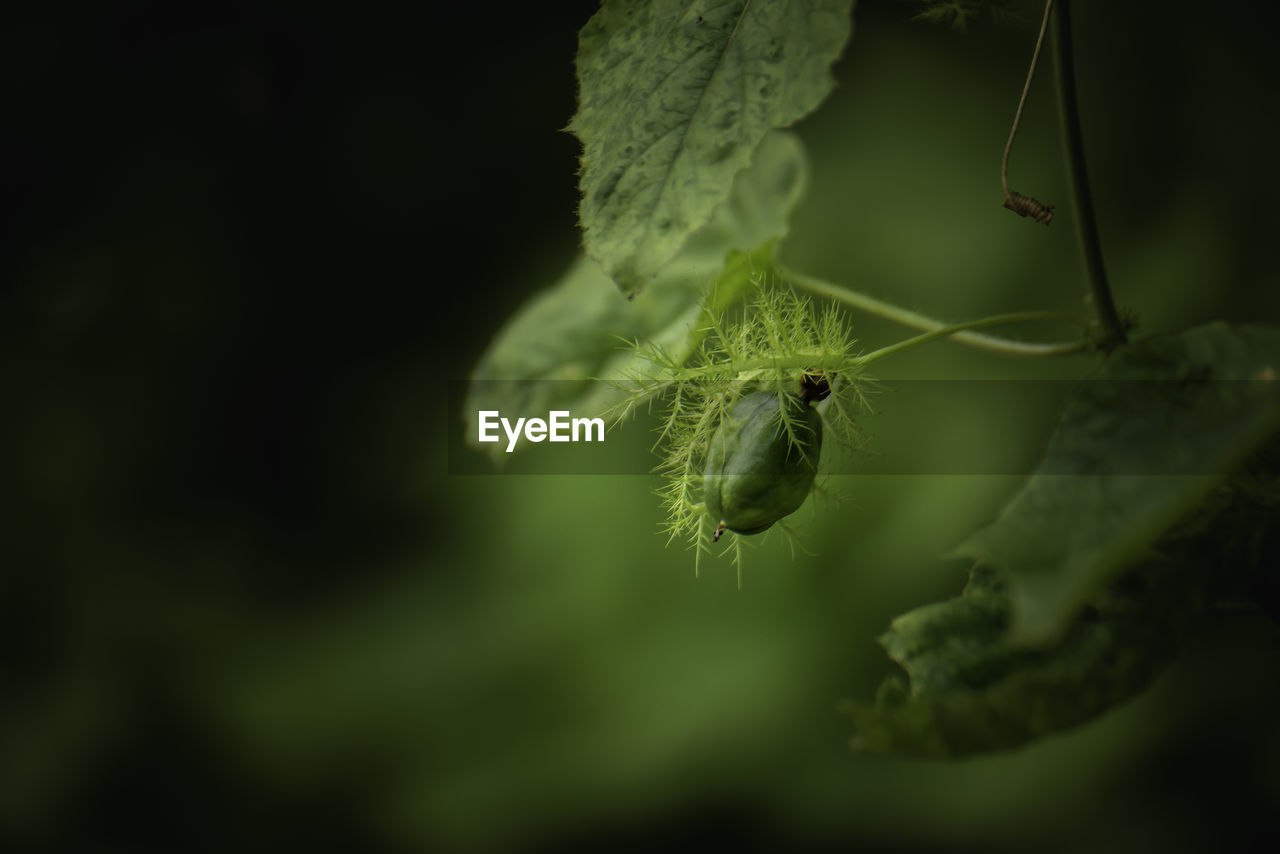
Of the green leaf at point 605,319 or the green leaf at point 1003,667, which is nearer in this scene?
the green leaf at point 1003,667

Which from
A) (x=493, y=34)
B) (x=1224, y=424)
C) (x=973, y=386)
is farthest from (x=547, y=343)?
(x=493, y=34)

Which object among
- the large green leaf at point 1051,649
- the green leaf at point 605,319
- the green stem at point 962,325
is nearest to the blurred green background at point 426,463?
the green leaf at point 605,319

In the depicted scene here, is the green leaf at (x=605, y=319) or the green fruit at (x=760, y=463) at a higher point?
the green leaf at (x=605, y=319)

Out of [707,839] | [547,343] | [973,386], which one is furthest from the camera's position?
[707,839]

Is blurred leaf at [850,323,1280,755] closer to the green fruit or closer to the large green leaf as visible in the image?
the large green leaf

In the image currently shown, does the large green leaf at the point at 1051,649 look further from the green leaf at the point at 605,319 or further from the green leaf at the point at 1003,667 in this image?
the green leaf at the point at 605,319

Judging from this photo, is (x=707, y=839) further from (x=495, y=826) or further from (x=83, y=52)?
(x=83, y=52)
